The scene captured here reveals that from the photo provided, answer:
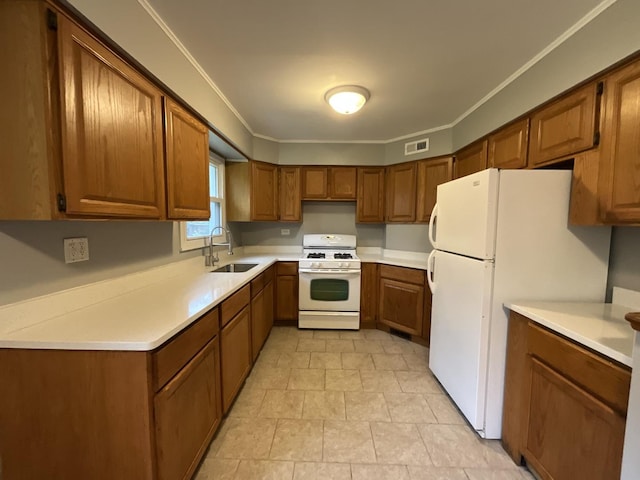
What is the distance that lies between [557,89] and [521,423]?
194 centimetres

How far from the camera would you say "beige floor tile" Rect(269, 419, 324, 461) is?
5.11ft

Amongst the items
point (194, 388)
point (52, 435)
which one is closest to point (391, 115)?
point (194, 388)

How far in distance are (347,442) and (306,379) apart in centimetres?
71

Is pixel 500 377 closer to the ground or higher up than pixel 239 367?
higher up

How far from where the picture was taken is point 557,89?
1635mm

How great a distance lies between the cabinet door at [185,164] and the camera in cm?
161

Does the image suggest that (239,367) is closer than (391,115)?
Yes

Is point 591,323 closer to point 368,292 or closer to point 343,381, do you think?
point 343,381

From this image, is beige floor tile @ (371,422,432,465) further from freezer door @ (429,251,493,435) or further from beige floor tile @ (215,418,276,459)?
beige floor tile @ (215,418,276,459)

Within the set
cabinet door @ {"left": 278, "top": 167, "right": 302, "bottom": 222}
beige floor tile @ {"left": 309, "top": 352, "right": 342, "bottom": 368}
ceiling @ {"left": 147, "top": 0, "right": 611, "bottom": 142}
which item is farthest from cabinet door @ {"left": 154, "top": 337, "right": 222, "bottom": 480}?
cabinet door @ {"left": 278, "top": 167, "right": 302, "bottom": 222}

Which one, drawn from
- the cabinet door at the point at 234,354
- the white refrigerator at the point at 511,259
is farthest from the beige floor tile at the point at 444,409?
the cabinet door at the point at 234,354

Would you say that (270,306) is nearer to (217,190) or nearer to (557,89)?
(217,190)

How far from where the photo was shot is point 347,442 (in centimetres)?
166

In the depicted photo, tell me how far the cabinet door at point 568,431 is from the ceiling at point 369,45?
5.95 feet
